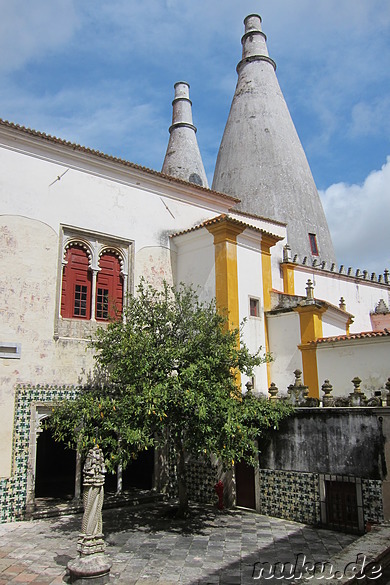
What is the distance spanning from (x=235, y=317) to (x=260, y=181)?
548 inches

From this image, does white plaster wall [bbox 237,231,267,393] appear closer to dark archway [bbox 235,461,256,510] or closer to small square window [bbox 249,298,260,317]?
small square window [bbox 249,298,260,317]

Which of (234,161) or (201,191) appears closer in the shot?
(201,191)

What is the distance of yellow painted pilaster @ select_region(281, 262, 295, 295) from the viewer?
69.9ft

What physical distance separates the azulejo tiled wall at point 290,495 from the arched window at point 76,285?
633cm

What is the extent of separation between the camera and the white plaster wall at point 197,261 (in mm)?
14609

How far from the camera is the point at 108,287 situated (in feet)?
45.9

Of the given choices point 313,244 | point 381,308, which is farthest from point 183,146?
point 381,308

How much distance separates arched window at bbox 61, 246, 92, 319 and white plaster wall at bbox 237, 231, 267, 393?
14.4 feet

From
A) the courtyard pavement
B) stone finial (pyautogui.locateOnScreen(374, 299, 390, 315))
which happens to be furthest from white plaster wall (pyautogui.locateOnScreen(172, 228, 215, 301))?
stone finial (pyautogui.locateOnScreen(374, 299, 390, 315))

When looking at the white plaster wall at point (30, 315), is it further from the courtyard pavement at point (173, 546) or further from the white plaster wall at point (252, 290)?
the white plaster wall at point (252, 290)

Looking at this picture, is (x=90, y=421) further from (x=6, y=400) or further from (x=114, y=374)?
(x=6, y=400)

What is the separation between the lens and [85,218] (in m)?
13.7

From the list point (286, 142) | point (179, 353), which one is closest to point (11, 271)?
point (179, 353)

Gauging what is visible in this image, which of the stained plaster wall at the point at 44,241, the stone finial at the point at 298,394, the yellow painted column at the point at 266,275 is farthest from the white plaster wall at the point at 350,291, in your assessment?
the stone finial at the point at 298,394
